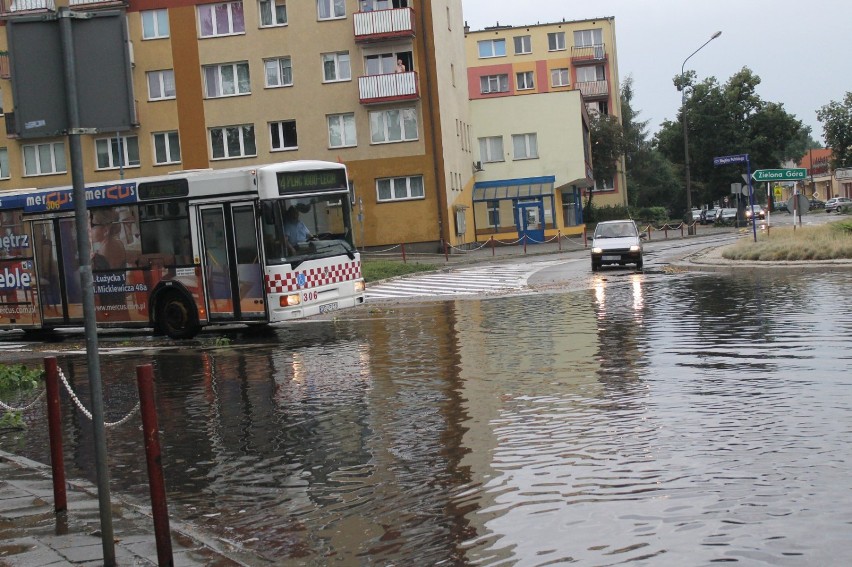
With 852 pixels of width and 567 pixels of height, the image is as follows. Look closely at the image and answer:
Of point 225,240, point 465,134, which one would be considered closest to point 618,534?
point 225,240

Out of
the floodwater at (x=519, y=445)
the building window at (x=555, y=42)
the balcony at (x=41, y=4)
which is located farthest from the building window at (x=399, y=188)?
the building window at (x=555, y=42)

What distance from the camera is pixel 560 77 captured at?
91438 mm

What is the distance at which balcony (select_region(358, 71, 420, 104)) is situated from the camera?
172 feet

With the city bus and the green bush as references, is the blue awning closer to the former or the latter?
the city bus

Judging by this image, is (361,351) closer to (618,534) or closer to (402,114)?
(618,534)

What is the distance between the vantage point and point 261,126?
53844 mm

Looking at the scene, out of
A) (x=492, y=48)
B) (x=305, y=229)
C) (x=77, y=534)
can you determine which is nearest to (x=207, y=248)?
(x=305, y=229)

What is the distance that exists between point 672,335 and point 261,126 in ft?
134

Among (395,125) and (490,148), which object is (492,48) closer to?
(490,148)

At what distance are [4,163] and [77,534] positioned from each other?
5398cm

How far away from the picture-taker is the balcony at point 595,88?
91.7m

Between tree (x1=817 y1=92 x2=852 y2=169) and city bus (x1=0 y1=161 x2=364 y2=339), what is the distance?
87.9 m

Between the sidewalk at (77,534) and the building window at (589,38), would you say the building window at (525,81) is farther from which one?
the sidewalk at (77,534)

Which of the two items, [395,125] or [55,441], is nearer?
[55,441]
